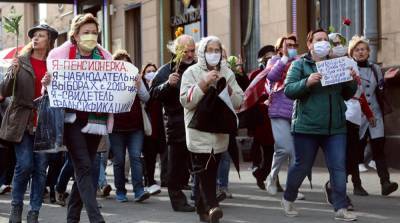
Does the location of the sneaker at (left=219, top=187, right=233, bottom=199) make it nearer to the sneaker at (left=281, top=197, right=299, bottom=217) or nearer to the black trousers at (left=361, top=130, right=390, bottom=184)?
the sneaker at (left=281, top=197, right=299, bottom=217)

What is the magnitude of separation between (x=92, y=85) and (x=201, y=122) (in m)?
0.99

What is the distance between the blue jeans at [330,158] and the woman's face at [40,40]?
235 cm

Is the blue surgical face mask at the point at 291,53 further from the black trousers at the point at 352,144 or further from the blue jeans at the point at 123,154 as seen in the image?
the blue jeans at the point at 123,154

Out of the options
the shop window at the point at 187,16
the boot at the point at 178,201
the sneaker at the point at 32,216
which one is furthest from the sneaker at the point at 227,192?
the shop window at the point at 187,16

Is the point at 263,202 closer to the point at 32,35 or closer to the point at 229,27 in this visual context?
the point at 32,35

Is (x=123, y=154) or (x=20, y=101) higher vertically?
(x=20, y=101)

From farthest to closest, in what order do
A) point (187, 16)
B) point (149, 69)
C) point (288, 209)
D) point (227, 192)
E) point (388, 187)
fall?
1. point (187, 16)
2. point (149, 69)
3. point (227, 192)
4. point (388, 187)
5. point (288, 209)

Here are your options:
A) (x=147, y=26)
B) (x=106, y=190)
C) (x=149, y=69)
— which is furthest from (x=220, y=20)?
(x=106, y=190)

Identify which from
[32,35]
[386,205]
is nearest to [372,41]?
[386,205]

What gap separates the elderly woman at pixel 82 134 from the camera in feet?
21.6

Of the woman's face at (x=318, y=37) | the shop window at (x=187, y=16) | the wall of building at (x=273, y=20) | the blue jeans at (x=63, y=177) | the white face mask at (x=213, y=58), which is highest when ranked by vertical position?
the shop window at (x=187, y=16)

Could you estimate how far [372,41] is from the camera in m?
13.0

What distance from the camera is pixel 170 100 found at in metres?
8.67

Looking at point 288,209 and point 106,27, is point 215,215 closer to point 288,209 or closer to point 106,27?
point 288,209
